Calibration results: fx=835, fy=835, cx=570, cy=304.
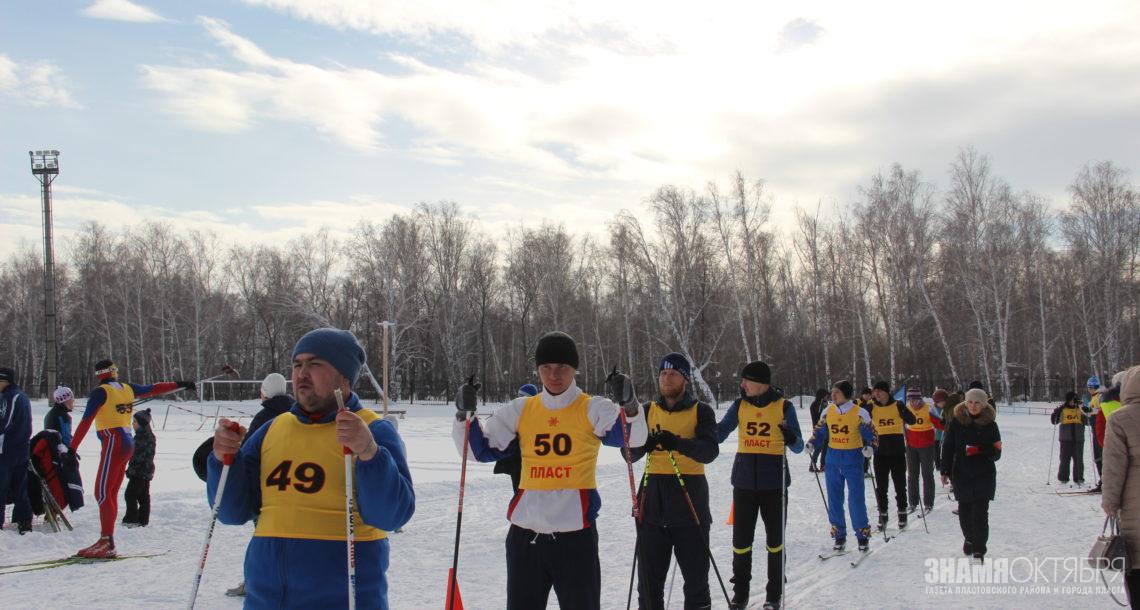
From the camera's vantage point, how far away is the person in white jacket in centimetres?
418

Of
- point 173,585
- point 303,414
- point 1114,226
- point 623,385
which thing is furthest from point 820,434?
point 1114,226

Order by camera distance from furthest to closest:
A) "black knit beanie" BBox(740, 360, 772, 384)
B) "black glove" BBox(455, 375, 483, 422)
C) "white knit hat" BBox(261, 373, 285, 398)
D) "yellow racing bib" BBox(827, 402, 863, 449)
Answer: "yellow racing bib" BBox(827, 402, 863, 449) < "black knit beanie" BBox(740, 360, 772, 384) < "white knit hat" BBox(261, 373, 285, 398) < "black glove" BBox(455, 375, 483, 422)

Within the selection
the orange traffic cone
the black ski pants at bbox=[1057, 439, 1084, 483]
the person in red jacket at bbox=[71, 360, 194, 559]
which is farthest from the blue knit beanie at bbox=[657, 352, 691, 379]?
the black ski pants at bbox=[1057, 439, 1084, 483]

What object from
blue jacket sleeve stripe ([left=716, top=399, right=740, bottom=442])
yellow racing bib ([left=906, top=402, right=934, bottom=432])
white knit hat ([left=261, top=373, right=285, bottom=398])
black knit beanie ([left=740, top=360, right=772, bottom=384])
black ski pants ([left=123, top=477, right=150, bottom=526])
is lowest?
black ski pants ([left=123, top=477, right=150, bottom=526])

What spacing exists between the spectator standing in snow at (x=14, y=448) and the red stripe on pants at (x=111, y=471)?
55.0 inches

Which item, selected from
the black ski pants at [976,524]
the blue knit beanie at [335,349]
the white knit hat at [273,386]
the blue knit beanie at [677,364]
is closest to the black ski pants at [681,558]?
the blue knit beanie at [677,364]

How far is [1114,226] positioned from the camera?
134ft

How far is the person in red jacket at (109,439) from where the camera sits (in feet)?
26.3

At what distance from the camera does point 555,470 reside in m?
4.31

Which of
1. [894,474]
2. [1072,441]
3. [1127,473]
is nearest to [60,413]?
[894,474]

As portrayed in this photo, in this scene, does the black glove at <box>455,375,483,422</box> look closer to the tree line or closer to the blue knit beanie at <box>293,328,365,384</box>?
the blue knit beanie at <box>293,328,365,384</box>

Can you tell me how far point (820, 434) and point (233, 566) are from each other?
21.1 feet

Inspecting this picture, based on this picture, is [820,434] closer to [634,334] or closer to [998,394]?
[998,394]

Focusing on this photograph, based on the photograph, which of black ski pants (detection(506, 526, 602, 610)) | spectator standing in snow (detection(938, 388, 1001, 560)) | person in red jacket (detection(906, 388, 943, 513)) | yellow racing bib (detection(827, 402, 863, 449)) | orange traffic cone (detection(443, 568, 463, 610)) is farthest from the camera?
person in red jacket (detection(906, 388, 943, 513))
